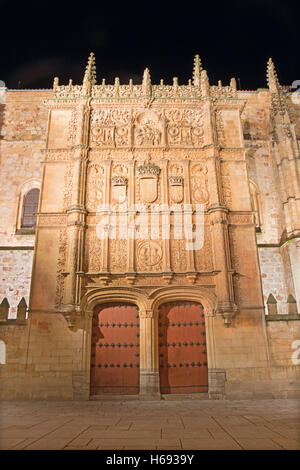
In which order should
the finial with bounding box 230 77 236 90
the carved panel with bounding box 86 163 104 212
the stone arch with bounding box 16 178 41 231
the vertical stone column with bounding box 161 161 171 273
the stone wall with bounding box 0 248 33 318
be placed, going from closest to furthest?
the vertical stone column with bounding box 161 161 171 273
the carved panel with bounding box 86 163 104 212
the finial with bounding box 230 77 236 90
the stone wall with bounding box 0 248 33 318
the stone arch with bounding box 16 178 41 231

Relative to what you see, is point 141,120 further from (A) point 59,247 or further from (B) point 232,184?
(A) point 59,247

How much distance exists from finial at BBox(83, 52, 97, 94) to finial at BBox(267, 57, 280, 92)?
9.12 metres

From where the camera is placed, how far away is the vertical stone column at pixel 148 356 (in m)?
9.99

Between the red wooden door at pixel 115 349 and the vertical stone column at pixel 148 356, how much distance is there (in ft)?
1.01

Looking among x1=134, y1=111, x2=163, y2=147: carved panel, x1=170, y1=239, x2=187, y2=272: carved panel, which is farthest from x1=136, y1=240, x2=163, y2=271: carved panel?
x1=134, y1=111, x2=163, y2=147: carved panel

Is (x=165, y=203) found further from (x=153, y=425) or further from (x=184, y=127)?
(x=153, y=425)

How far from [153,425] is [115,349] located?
4719 millimetres

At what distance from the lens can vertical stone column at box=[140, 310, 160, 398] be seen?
999 cm

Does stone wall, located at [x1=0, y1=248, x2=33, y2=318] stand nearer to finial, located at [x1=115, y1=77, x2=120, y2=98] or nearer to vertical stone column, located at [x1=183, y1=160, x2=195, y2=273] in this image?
vertical stone column, located at [x1=183, y1=160, x2=195, y2=273]

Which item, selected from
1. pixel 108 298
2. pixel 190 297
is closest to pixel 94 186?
pixel 108 298

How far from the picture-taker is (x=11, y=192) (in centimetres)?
1628

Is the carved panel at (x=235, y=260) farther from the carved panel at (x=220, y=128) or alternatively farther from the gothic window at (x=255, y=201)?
the gothic window at (x=255, y=201)
